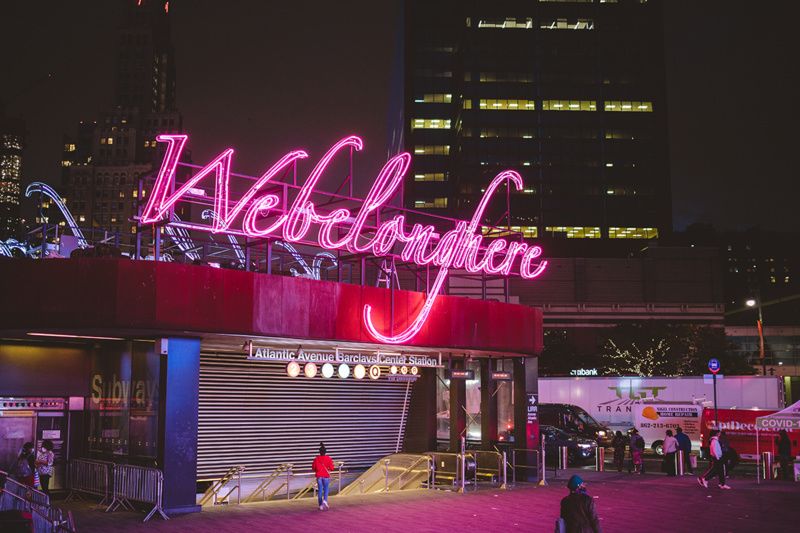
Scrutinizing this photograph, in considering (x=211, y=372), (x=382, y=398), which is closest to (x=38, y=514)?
(x=211, y=372)

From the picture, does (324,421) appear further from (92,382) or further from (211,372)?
(92,382)

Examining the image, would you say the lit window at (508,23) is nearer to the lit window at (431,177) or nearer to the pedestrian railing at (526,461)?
the lit window at (431,177)

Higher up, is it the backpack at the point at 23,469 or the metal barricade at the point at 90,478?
the backpack at the point at 23,469

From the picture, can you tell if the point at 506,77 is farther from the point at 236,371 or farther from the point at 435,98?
the point at 236,371

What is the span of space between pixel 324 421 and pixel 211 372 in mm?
4759

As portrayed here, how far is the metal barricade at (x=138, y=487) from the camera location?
58.2 feet

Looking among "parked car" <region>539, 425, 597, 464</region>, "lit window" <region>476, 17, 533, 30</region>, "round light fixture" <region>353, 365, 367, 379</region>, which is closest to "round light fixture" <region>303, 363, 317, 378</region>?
"round light fixture" <region>353, 365, 367, 379</region>

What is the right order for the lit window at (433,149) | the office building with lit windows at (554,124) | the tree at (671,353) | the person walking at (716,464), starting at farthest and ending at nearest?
the lit window at (433,149) → the office building with lit windows at (554,124) → the tree at (671,353) → the person walking at (716,464)

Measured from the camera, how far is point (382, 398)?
27.5m

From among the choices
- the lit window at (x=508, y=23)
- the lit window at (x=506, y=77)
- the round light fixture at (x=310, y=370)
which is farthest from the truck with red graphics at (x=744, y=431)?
the lit window at (x=508, y=23)

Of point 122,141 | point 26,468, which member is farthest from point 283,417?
point 122,141

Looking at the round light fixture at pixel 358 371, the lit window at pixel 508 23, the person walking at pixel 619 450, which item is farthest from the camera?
the lit window at pixel 508 23

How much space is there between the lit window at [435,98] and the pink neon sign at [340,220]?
112 meters

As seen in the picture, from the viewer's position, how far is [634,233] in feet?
428
